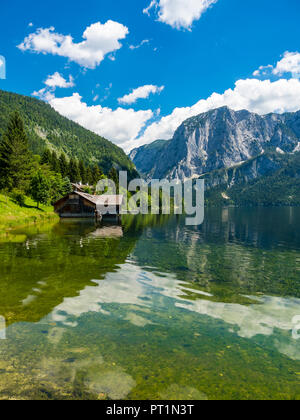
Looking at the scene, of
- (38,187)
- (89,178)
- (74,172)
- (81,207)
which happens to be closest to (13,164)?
(38,187)

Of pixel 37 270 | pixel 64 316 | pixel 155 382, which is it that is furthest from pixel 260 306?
pixel 37 270

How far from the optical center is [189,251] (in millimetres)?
31000

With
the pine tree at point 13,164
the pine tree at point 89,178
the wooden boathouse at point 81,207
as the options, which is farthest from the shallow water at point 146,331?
the pine tree at point 89,178

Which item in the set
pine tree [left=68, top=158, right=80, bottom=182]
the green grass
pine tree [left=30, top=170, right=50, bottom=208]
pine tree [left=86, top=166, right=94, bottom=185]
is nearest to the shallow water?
the green grass

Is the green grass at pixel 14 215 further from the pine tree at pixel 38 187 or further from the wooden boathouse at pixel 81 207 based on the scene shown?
the wooden boathouse at pixel 81 207

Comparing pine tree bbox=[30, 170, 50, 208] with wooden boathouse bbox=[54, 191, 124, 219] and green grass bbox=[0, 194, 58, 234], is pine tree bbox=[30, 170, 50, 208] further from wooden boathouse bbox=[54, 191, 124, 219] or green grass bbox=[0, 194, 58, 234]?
wooden boathouse bbox=[54, 191, 124, 219]

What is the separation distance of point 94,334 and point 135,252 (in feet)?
62.5

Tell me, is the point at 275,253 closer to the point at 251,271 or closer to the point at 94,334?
the point at 251,271

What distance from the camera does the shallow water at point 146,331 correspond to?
741 centimetres

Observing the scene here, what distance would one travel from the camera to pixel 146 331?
1087 centimetres

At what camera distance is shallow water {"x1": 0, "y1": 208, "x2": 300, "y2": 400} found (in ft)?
24.3

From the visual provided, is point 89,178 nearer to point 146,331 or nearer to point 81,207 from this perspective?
point 81,207

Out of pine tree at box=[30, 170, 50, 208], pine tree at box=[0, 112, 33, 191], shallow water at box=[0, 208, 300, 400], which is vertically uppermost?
pine tree at box=[0, 112, 33, 191]

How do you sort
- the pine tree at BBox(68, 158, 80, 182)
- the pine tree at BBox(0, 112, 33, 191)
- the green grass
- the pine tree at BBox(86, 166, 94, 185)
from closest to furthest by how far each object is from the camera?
the green grass, the pine tree at BBox(0, 112, 33, 191), the pine tree at BBox(68, 158, 80, 182), the pine tree at BBox(86, 166, 94, 185)
